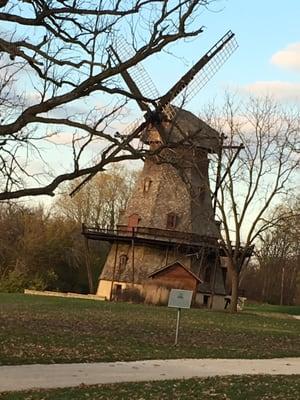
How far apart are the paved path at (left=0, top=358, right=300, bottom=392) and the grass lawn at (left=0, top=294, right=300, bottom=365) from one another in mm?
886

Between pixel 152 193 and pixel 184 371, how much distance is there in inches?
1325

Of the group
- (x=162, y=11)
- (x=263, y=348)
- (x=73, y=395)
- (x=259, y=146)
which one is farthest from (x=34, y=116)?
(x=259, y=146)

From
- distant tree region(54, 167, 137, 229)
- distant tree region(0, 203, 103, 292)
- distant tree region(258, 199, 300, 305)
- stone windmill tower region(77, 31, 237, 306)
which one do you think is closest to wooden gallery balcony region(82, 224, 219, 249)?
stone windmill tower region(77, 31, 237, 306)

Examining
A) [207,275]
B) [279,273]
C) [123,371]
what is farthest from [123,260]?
[279,273]

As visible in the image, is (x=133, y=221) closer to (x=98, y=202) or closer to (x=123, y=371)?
(x=98, y=202)

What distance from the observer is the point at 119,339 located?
19.1 m

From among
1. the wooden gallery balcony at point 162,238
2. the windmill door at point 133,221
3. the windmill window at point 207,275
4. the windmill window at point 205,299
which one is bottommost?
the windmill window at point 205,299

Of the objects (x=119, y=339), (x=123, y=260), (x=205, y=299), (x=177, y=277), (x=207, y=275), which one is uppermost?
(x=123, y=260)

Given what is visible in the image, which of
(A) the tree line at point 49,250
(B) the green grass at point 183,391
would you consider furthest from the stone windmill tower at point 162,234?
(B) the green grass at point 183,391

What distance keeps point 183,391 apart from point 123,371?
2.66 metres

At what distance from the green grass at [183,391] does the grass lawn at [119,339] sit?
3.34 meters

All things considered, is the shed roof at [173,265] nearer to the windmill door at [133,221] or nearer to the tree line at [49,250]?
the windmill door at [133,221]

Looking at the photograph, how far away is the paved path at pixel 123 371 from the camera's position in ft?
37.7

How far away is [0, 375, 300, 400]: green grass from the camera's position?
33.0 feet
